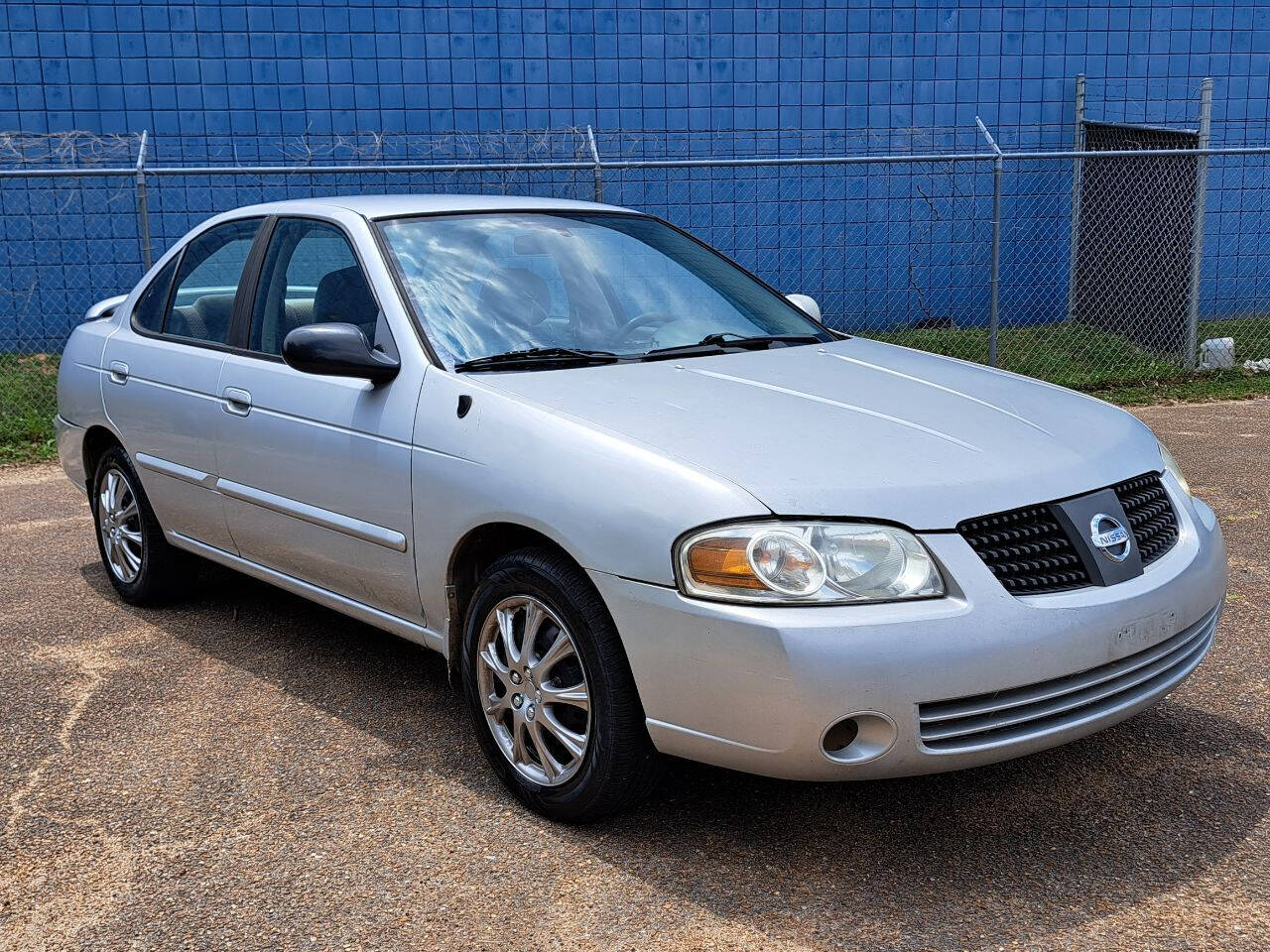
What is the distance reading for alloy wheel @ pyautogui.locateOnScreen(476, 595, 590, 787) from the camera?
3.41 m

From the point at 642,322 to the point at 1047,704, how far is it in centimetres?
181

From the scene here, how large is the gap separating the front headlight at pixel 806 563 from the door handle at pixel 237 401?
205cm

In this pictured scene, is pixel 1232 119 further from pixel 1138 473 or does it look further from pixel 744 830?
pixel 744 830

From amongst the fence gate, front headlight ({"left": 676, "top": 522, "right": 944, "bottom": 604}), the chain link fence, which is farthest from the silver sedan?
the fence gate

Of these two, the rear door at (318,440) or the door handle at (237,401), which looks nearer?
the rear door at (318,440)

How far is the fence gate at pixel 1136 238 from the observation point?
1073 centimetres

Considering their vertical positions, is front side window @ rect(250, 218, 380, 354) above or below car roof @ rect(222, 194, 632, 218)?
below

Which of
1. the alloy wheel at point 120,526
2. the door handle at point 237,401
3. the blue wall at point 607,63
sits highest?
the blue wall at point 607,63

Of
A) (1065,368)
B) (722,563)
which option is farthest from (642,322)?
(1065,368)

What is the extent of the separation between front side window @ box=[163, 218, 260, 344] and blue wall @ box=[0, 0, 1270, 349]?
660cm

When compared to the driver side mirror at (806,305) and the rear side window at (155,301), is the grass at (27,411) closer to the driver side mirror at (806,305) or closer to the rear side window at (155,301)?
the rear side window at (155,301)

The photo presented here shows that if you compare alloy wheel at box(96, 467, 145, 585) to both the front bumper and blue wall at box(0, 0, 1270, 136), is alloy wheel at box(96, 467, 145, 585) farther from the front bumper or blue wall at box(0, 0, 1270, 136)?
blue wall at box(0, 0, 1270, 136)

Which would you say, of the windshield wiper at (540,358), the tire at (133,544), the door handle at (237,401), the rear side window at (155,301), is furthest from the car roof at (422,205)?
the tire at (133,544)

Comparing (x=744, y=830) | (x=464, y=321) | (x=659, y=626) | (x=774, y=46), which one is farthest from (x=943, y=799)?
(x=774, y=46)
